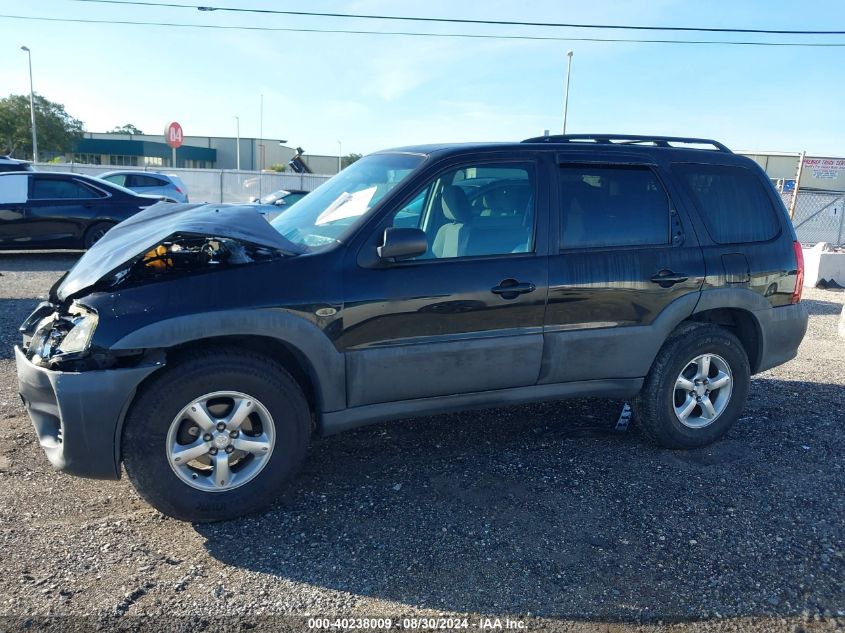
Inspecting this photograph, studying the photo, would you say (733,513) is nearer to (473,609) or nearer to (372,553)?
(473,609)

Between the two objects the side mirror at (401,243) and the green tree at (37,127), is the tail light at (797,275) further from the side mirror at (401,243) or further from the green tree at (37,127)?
the green tree at (37,127)

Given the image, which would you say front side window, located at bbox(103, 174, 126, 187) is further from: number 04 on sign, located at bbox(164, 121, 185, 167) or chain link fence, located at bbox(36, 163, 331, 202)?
number 04 on sign, located at bbox(164, 121, 185, 167)

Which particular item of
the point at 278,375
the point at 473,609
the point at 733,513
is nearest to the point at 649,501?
the point at 733,513

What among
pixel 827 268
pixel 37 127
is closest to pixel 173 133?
pixel 37 127

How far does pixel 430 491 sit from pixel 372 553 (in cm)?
68

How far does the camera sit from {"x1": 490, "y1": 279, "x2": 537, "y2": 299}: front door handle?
Answer: 147 inches

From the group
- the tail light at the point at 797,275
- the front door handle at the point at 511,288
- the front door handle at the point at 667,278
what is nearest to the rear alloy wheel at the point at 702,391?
the front door handle at the point at 667,278

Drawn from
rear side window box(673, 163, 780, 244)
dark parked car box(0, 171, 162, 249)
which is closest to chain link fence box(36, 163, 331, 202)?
dark parked car box(0, 171, 162, 249)

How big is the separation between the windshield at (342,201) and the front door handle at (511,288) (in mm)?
824

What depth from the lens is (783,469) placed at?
4.21 m

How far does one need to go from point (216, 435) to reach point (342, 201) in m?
1.60

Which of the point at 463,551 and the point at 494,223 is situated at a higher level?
the point at 494,223

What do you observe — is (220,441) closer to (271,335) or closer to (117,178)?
(271,335)

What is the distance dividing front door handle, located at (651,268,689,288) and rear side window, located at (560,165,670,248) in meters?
0.20
